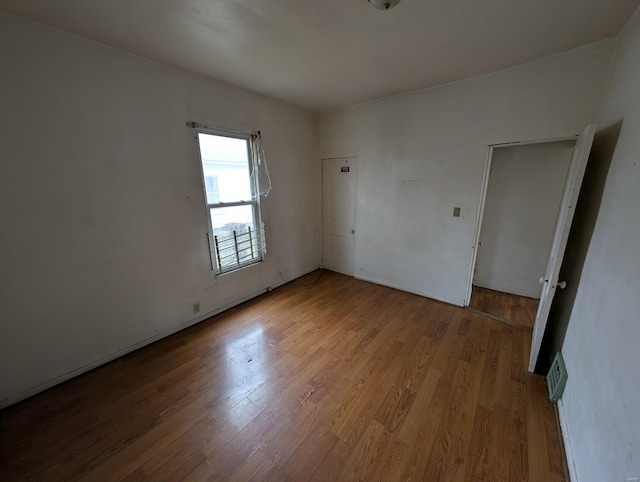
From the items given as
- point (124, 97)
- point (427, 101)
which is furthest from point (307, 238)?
point (124, 97)

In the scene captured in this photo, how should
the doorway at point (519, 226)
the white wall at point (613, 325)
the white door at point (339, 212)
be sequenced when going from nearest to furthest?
the white wall at point (613, 325) → the doorway at point (519, 226) → the white door at point (339, 212)

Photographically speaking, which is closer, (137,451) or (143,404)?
(137,451)

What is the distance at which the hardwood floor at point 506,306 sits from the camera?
2777 millimetres

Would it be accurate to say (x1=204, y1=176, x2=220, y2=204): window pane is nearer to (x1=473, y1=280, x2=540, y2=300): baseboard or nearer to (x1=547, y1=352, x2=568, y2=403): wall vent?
(x1=547, y1=352, x2=568, y2=403): wall vent

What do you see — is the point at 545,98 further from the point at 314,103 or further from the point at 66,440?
the point at 66,440

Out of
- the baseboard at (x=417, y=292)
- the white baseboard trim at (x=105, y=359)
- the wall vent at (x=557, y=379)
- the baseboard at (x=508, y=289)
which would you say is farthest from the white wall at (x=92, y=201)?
the baseboard at (x=508, y=289)

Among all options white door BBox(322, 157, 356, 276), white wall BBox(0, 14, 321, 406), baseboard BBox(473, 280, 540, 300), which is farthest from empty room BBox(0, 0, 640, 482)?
white door BBox(322, 157, 356, 276)

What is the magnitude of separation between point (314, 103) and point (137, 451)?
3.84 meters

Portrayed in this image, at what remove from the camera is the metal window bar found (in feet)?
9.43

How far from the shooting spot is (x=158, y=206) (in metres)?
2.30

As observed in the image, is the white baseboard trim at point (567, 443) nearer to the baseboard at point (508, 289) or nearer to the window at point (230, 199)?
the baseboard at point (508, 289)

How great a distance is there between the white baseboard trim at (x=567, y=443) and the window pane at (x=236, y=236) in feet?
10.3

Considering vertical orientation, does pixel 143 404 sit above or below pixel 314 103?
below

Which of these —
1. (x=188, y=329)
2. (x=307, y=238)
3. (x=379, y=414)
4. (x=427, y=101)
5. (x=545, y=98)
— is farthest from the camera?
(x=307, y=238)
